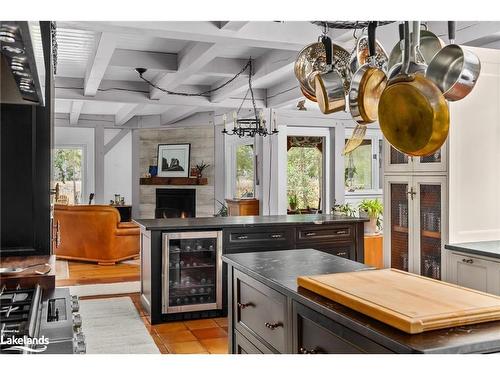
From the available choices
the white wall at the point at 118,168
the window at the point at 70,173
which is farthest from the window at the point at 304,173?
the window at the point at 70,173

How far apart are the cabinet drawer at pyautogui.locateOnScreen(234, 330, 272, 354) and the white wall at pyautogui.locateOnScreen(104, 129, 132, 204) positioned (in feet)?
26.5

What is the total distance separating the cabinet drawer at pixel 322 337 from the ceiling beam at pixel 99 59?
276 cm

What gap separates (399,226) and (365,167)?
4.38 m

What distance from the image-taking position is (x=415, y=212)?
3.48 metres

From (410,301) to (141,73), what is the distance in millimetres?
4745

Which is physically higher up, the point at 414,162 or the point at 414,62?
the point at 414,62

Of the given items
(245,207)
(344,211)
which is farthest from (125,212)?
(344,211)

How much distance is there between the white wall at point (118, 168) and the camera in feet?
32.7

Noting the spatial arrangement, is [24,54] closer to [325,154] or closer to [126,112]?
[325,154]

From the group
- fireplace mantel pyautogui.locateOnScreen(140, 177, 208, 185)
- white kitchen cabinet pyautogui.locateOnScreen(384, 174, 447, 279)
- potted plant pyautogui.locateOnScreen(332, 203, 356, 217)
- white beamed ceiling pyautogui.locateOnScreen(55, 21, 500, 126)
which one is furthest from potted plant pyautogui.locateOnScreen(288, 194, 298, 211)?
white kitchen cabinet pyautogui.locateOnScreen(384, 174, 447, 279)

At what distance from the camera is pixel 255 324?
208 cm

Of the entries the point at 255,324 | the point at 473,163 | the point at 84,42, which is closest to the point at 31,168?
the point at 255,324

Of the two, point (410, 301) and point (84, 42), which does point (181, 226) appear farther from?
point (410, 301)
